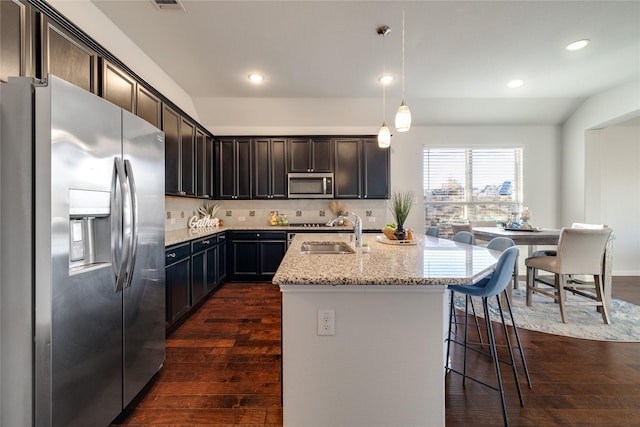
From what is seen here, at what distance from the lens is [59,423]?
1158 mm

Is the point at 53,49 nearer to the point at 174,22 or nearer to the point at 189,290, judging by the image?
the point at 174,22

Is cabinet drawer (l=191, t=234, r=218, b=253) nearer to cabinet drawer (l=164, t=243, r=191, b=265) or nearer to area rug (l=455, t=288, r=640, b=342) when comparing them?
cabinet drawer (l=164, t=243, r=191, b=265)

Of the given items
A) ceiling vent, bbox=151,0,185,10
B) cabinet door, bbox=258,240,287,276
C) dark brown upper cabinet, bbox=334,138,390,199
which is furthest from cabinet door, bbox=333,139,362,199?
ceiling vent, bbox=151,0,185,10

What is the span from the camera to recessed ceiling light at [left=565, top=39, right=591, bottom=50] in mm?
2821

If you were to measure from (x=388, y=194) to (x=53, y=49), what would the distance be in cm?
419

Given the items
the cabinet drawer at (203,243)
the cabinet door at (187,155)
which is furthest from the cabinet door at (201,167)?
the cabinet drawer at (203,243)

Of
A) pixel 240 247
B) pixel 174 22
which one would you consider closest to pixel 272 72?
pixel 174 22

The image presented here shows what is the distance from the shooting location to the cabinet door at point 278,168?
4566mm

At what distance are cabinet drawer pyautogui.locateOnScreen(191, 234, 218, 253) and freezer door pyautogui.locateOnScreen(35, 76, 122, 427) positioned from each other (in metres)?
1.65

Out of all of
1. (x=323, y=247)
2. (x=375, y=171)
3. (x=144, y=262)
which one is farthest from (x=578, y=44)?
(x=144, y=262)

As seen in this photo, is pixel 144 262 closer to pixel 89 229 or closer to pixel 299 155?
pixel 89 229

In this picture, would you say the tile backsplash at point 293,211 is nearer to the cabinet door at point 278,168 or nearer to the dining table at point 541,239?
the cabinet door at point 278,168

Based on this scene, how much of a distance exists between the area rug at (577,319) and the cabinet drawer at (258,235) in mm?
2670

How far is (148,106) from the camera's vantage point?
2.62 meters
